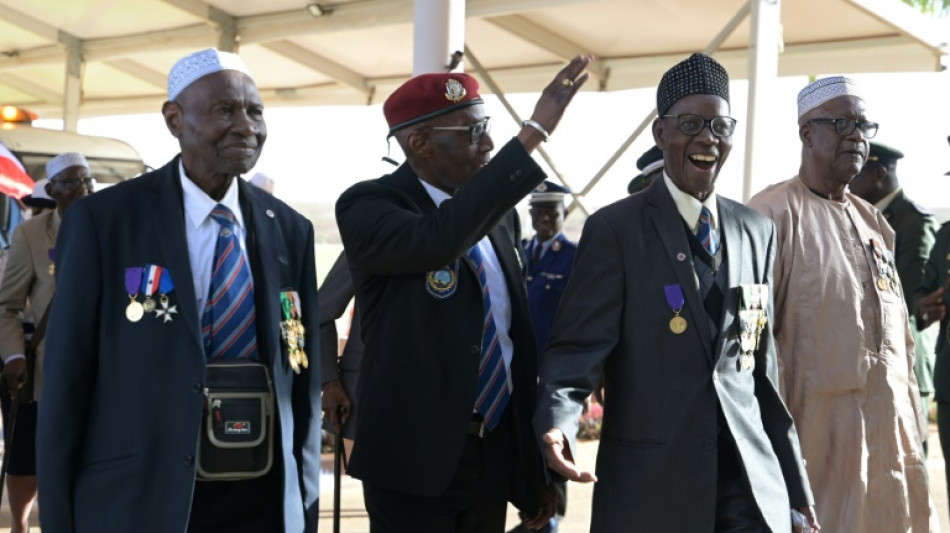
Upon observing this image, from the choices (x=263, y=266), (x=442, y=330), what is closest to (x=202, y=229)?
(x=263, y=266)

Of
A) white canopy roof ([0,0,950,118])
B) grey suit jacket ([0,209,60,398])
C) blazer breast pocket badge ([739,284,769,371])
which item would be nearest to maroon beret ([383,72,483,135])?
blazer breast pocket badge ([739,284,769,371])

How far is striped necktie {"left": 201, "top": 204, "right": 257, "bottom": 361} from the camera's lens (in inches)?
142

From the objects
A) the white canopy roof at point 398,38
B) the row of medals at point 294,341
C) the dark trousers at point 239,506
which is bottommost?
the dark trousers at point 239,506

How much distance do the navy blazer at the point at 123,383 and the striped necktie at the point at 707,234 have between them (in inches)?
53.4

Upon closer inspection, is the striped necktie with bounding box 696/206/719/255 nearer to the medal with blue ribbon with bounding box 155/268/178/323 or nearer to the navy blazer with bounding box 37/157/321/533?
the navy blazer with bounding box 37/157/321/533

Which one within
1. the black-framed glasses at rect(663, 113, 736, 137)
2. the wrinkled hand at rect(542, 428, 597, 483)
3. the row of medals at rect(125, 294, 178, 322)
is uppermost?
the black-framed glasses at rect(663, 113, 736, 137)

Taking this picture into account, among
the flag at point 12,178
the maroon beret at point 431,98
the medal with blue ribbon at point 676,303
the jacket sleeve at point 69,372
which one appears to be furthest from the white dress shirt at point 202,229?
the flag at point 12,178

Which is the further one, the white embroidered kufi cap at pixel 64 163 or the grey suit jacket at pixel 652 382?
the white embroidered kufi cap at pixel 64 163

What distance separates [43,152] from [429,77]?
10.8 meters

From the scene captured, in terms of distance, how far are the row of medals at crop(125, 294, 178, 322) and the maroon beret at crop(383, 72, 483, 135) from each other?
1183 millimetres

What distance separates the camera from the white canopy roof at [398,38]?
11.6 m

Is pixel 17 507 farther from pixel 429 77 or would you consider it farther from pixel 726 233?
pixel 726 233

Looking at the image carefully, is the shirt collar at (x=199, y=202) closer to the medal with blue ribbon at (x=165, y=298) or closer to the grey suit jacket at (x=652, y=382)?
the medal with blue ribbon at (x=165, y=298)

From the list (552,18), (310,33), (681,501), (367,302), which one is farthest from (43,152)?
(681,501)
